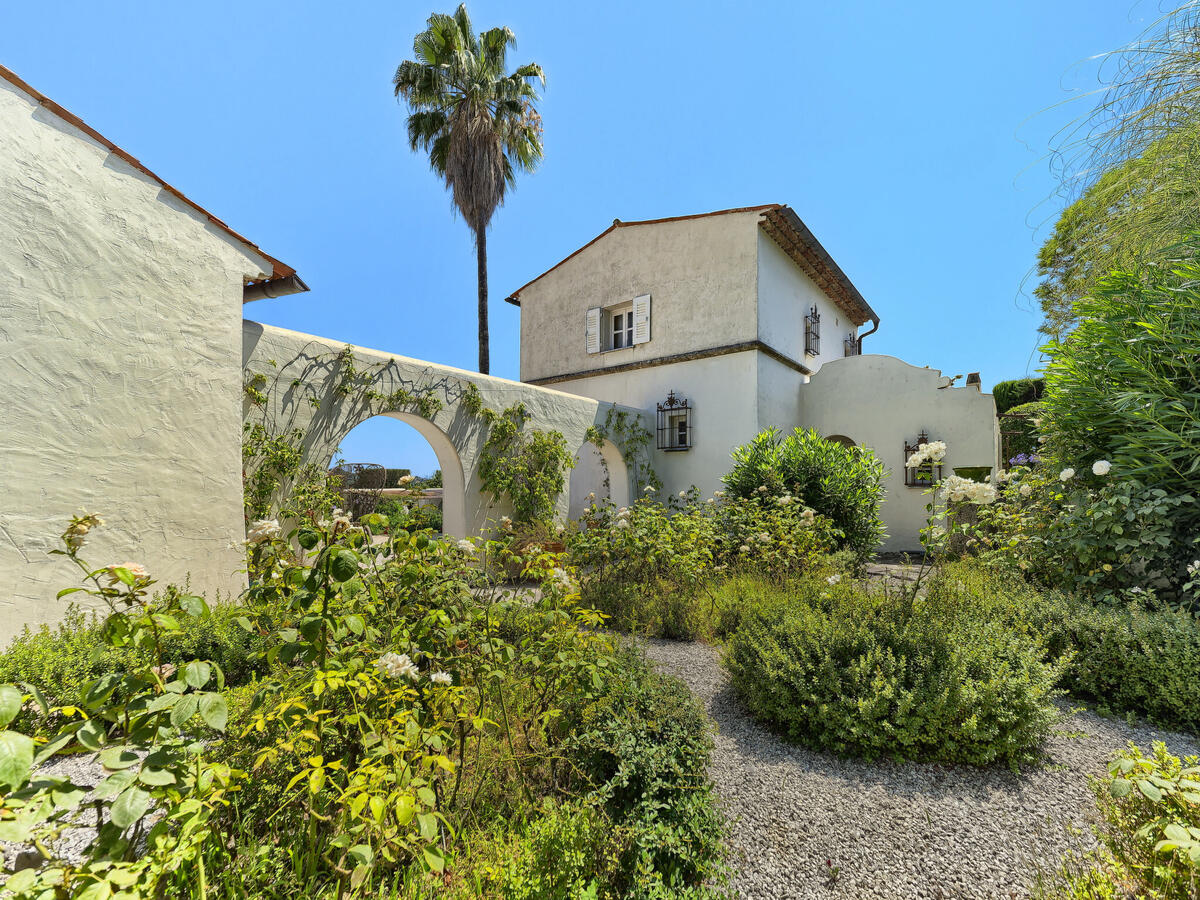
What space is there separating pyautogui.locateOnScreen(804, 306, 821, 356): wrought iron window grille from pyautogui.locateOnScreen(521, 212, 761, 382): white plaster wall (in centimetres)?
291

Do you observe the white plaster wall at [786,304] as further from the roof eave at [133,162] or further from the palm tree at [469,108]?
the roof eave at [133,162]

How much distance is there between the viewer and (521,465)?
7.95 meters

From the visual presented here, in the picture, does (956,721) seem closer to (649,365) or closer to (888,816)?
(888,816)

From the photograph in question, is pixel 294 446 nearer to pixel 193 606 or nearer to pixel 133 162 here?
pixel 133 162

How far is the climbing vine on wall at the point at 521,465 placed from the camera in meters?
7.63

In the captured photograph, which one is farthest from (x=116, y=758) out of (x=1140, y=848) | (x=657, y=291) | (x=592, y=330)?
(x=592, y=330)

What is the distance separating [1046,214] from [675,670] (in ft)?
15.6

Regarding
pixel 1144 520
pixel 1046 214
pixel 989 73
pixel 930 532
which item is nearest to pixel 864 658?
pixel 930 532

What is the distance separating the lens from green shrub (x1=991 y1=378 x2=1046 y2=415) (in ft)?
45.7

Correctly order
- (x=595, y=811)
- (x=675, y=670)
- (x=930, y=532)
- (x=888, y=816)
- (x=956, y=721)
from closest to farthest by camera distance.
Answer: (x=595, y=811)
(x=888, y=816)
(x=956, y=721)
(x=930, y=532)
(x=675, y=670)

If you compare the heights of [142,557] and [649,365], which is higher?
[649,365]

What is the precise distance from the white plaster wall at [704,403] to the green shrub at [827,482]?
5.77 feet

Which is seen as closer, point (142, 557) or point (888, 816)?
point (888, 816)

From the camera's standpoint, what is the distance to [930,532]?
142 inches
